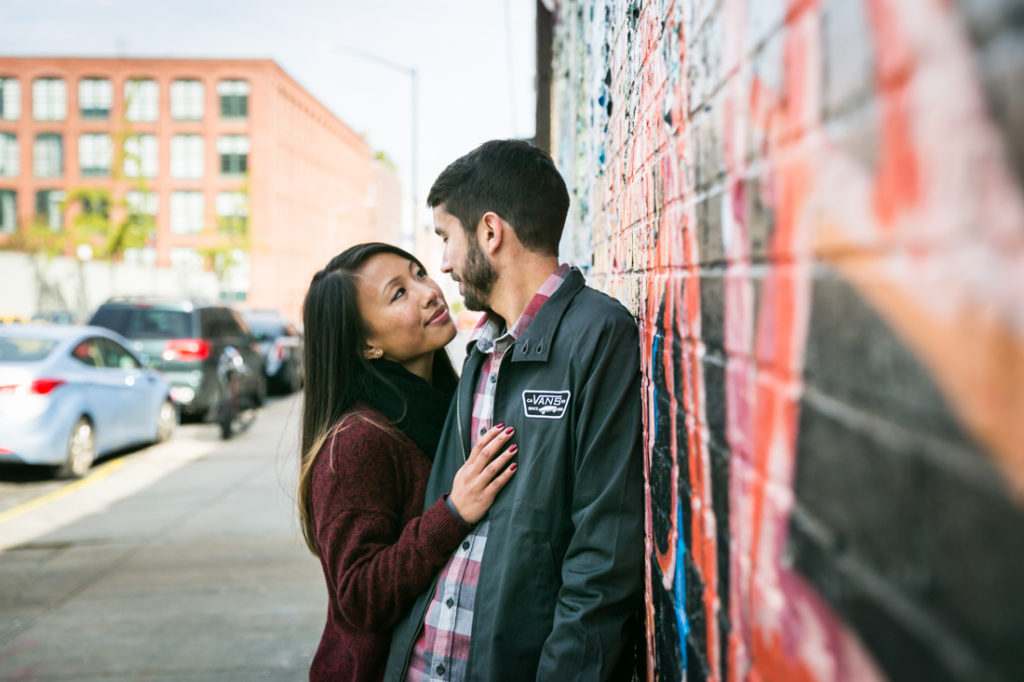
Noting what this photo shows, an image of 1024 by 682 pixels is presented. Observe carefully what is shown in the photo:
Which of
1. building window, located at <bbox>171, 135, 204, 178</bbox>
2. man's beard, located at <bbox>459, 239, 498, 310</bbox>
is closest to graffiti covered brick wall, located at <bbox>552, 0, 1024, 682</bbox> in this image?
man's beard, located at <bbox>459, 239, 498, 310</bbox>

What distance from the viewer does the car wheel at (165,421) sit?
38.3 ft

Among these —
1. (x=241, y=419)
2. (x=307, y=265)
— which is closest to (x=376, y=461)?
(x=241, y=419)

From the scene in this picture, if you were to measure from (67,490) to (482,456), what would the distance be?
8.17m

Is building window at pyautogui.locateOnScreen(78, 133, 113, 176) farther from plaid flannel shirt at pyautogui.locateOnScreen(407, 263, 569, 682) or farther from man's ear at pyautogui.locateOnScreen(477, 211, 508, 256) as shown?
plaid flannel shirt at pyautogui.locateOnScreen(407, 263, 569, 682)

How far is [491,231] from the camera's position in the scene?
2301mm

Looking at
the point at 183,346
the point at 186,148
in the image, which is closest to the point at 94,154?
the point at 186,148

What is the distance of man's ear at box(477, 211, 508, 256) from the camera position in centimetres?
229

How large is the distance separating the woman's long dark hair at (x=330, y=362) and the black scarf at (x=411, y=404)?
0.04 metres

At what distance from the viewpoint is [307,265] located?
238 feet

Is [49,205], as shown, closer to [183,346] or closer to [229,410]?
[183,346]

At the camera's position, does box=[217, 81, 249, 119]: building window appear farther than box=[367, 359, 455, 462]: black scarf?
Yes

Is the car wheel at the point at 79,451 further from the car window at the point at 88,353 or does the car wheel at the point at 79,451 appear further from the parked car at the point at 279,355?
the parked car at the point at 279,355

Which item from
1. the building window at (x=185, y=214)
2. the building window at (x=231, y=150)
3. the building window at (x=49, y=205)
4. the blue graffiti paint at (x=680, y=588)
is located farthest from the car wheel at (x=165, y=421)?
the building window at (x=49, y=205)

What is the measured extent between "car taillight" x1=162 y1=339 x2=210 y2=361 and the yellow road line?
275 cm
